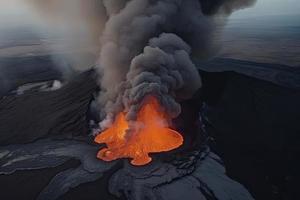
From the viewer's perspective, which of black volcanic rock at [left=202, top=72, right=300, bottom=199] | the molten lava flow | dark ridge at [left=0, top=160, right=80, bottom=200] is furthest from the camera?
the molten lava flow

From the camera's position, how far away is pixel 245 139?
37594 millimetres

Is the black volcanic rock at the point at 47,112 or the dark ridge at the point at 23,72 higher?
the black volcanic rock at the point at 47,112

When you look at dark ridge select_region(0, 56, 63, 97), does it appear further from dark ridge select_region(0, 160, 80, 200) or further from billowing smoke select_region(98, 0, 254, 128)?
dark ridge select_region(0, 160, 80, 200)

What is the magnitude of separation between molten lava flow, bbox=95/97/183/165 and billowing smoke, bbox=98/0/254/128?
1360 mm

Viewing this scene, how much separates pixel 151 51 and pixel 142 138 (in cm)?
908

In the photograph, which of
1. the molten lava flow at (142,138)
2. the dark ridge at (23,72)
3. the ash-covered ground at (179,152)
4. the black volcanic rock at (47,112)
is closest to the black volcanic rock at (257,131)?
the ash-covered ground at (179,152)

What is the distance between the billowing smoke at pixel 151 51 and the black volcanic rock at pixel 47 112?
3.77 m

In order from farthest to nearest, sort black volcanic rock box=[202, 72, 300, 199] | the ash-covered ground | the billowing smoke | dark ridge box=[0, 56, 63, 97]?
dark ridge box=[0, 56, 63, 97]
the billowing smoke
black volcanic rock box=[202, 72, 300, 199]
the ash-covered ground

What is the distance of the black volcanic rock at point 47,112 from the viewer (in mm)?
42156

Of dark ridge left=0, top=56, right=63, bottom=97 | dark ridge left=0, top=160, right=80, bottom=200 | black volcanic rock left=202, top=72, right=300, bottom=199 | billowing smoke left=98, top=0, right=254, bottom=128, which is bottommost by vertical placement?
dark ridge left=0, top=56, right=63, bottom=97

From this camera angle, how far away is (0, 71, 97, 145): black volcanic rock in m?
42.2

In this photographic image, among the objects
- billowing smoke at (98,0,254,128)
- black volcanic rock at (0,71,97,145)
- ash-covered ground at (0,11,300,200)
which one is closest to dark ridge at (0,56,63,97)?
black volcanic rock at (0,71,97,145)

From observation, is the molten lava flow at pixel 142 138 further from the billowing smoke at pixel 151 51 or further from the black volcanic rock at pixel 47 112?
the black volcanic rock at pixel 47 112

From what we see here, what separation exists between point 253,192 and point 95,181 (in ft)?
39.9
